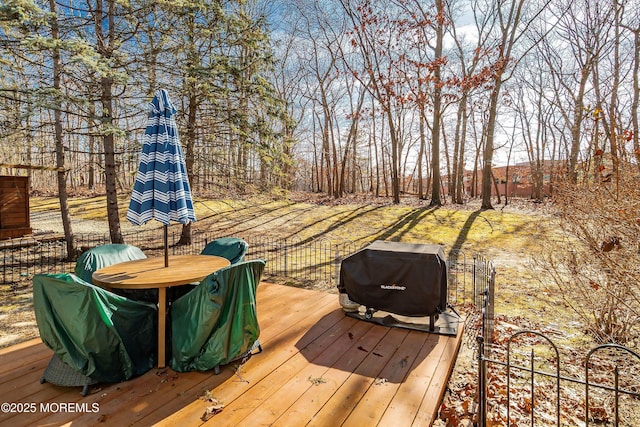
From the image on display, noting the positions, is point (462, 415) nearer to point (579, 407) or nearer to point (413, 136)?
point (579, 407)

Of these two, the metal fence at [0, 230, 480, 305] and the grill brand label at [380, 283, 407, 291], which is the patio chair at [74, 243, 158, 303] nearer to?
the grill brand label at [380, 283, 407, 291]

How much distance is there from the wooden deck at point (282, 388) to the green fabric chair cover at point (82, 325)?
203 mm

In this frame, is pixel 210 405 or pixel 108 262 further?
pixel 108 262

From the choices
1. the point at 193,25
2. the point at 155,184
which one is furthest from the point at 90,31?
the point at 155,184

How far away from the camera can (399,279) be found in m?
3.53

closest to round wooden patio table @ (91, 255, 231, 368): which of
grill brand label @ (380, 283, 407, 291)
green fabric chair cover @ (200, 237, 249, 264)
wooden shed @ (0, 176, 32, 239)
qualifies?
green fabric chair cover @ (200, 237, 249, 264)

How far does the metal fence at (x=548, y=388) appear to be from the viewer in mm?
2432

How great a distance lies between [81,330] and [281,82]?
2415 centimetres

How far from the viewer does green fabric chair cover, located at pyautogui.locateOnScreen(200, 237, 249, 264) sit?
3841 millimetres

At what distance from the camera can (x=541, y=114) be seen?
23906 mm

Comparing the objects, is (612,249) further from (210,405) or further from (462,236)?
(462,236)

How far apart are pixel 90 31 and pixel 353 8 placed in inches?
460

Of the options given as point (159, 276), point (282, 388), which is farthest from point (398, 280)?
point (159, 276)

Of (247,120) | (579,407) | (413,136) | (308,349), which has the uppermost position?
(413,136)
